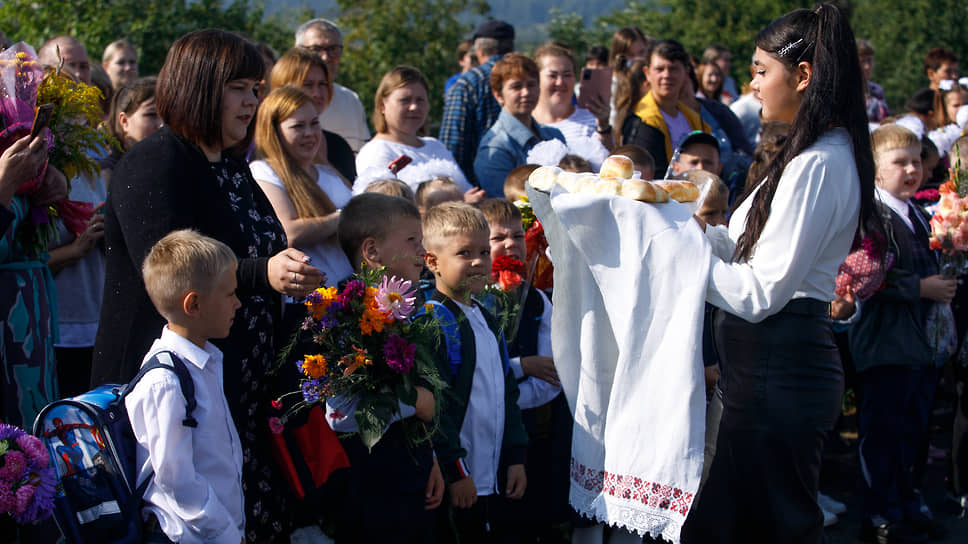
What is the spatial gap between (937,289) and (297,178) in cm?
355

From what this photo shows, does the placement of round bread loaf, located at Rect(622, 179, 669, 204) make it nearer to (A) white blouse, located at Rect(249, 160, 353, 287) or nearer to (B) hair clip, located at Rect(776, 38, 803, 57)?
(B) hair clip, located at Rect(776, 38, 803, 57)

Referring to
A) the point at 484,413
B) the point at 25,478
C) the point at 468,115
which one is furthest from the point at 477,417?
the point at 468,115

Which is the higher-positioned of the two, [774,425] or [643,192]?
[643,192]

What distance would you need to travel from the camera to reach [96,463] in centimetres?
287

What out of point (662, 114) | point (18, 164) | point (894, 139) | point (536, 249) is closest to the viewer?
point (18, 164)

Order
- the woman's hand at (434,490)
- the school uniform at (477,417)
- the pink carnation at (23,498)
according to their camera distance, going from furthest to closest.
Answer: the school uniform at (477,417) → the woman's hand at (434,490) → the pink carnation at (23,498)

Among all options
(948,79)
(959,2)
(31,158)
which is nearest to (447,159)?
(31,158)

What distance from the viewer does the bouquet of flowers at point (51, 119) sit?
11.2 feet

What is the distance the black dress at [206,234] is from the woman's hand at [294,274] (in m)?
0.13

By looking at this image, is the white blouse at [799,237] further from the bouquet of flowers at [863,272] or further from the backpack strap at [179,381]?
the bouquet of flowers at [863,272]

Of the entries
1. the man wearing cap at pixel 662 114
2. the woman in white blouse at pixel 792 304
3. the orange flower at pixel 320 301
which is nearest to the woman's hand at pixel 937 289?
the man wearing cap at pixel 662 114

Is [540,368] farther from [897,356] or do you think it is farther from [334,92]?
[334,92]

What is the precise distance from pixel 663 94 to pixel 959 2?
16.1m

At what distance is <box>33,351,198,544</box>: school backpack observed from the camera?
2.82 meters
